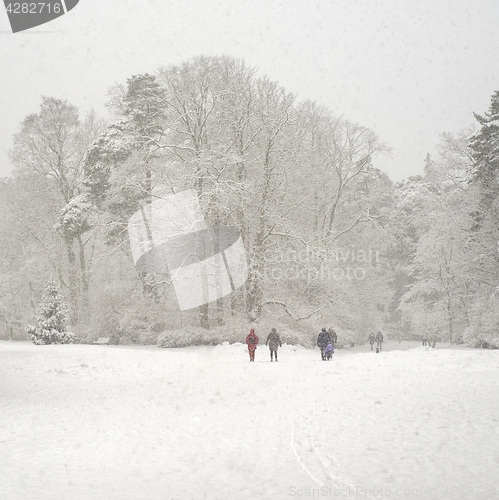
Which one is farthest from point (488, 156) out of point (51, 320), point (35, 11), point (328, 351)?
point (51, 320)

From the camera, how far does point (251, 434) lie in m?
8.45

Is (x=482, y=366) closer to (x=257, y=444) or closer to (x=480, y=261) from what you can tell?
(x=257, y=444)

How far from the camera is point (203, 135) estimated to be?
27531mm

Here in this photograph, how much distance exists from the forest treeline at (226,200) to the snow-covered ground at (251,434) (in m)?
11.8

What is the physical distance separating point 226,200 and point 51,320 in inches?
430

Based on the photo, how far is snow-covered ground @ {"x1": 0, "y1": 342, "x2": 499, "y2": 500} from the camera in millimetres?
5973

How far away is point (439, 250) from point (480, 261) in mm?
5665

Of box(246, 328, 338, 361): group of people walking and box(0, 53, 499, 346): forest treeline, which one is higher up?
box(0, 53, 499, 346): forest treeline

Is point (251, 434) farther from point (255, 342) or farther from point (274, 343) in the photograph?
point (274, 343)

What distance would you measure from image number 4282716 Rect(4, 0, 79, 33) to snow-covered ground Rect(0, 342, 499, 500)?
Answer: 14349mm
